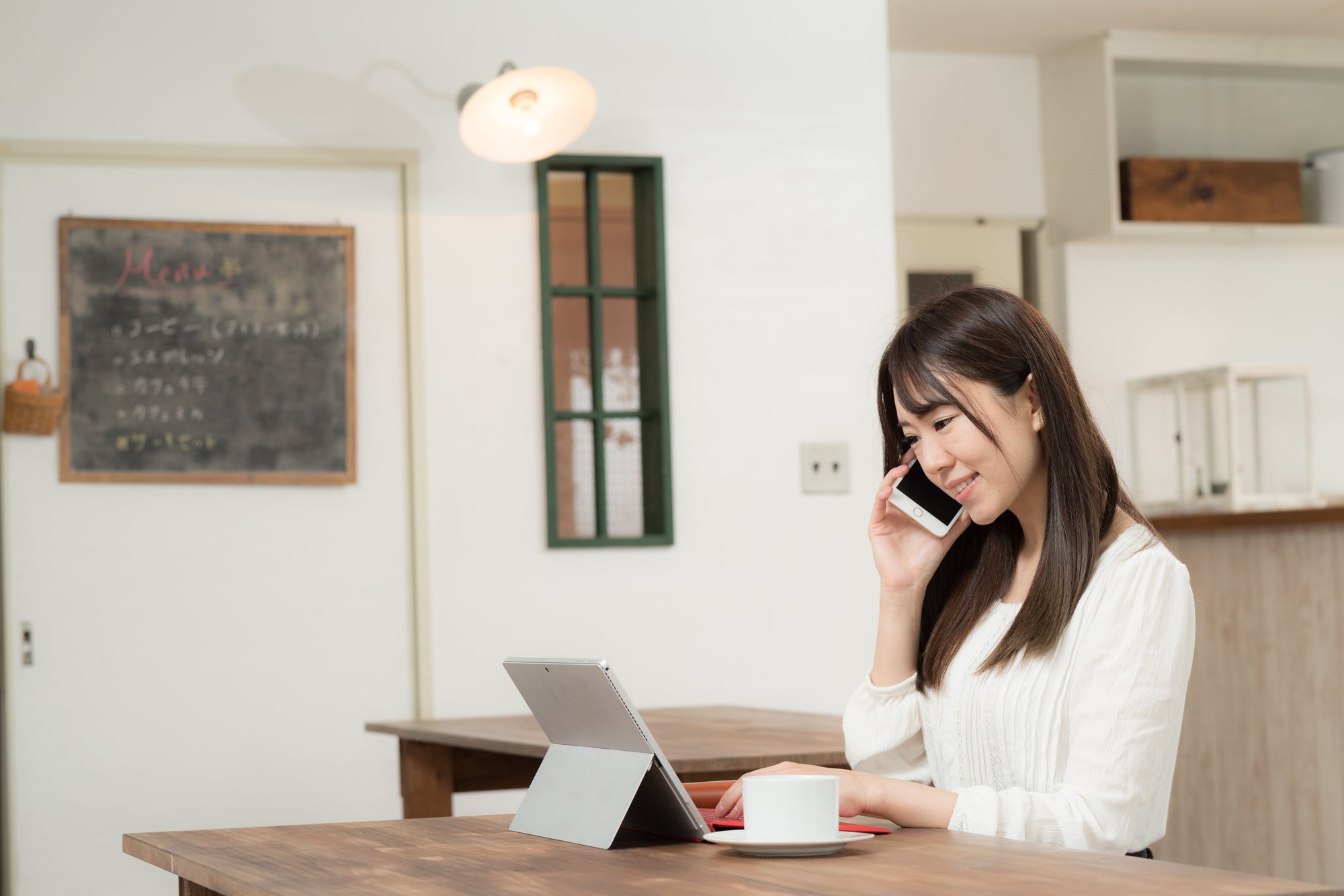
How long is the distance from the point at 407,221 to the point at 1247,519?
2.24 m

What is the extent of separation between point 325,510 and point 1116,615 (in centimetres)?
208

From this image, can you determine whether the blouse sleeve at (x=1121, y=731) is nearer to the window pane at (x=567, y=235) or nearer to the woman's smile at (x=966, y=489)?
the woman's smile at (x=966, y=489)

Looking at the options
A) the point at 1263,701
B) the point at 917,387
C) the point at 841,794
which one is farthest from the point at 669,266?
the point at 841,794

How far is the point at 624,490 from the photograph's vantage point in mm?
3465

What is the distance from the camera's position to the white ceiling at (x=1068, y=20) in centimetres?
387

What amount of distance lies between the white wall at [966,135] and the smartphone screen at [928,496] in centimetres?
260

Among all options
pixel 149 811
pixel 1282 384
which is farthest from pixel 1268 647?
pixel 149 811

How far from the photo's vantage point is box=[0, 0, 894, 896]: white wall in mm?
3135

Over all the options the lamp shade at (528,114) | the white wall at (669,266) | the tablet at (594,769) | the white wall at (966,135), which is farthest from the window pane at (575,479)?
the tablet at (594,769)

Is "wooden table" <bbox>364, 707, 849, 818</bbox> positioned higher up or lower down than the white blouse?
lower down

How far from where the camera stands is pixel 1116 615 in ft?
4.75

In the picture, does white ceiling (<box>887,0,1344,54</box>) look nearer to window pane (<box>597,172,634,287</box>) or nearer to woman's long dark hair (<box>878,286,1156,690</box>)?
window pane (<box>597,172,634,287</box>)

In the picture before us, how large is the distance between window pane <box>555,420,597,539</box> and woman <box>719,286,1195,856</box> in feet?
5.39

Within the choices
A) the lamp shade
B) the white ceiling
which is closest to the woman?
the lamp shade
